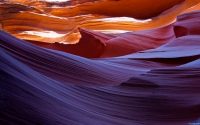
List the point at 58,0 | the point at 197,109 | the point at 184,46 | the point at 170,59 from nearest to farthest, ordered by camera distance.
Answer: the point at 197,109
the point at 170,59
the point at 184,46
the point at 58,0

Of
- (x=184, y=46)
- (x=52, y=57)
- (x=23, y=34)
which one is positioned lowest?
(x=23, y=34)

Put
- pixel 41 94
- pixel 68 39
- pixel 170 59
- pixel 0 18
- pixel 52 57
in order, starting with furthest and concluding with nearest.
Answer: pixel 0 18, pixel 68 39, pixel 170 59, pixel 52 57, pixel 41 94

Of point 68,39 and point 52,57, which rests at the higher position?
point 52,57

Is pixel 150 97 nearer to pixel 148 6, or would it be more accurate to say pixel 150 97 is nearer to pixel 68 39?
pixel 68 39

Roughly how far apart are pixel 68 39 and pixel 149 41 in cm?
87

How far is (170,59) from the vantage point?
1743 millimetres

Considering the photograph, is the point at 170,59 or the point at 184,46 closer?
the point at 170,59

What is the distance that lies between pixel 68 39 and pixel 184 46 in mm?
1389

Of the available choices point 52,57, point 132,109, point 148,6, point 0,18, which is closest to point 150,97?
point 132,109

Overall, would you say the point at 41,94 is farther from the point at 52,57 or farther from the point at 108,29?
the point at 108,29

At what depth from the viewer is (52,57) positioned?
136 centimetres

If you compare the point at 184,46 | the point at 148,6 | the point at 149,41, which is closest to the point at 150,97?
the point at 184,46

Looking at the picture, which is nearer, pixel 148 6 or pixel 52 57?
pixel 52 57

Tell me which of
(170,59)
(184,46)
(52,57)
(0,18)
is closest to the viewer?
(52,57)
